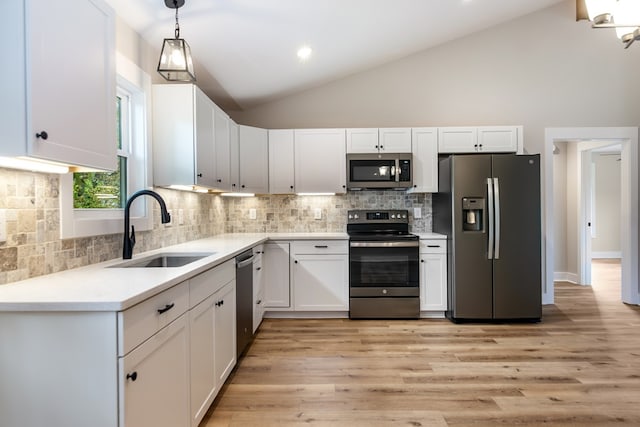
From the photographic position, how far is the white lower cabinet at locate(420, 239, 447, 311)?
→ 142 inches

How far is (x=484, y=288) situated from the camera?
11.3 ft

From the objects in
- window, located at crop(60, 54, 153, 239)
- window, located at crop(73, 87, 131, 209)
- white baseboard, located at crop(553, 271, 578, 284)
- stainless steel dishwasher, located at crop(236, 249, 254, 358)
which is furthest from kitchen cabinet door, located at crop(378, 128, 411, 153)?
white baseboard, located at crop(553, 271, 578, 284)

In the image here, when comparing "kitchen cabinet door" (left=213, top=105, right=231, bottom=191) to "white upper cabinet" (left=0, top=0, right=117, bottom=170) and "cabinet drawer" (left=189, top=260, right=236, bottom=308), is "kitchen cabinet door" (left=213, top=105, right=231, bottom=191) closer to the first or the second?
"cabinet drawer" (left=189, top=260, right=236, bottom=308)

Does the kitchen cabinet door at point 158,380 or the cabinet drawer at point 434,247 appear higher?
the cabinet drawer at point 434,247

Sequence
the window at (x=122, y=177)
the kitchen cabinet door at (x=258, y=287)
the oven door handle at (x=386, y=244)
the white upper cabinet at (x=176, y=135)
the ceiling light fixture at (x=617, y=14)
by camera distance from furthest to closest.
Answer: the oven door handle at (x=386, y=244) < the kitchen cabinet door at (x=258, y=287) < the white upper cabinet at (x=176, y=135) < the ceiling light fixture at (x=617, y=14) < the window at (x=122, y=177)

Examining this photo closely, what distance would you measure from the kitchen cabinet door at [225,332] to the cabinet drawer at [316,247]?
49.7 inches

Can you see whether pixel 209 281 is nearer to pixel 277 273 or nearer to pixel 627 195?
pixel 277 273

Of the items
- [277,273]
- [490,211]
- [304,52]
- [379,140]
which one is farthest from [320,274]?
[304,52]

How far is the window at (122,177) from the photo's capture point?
190 cm

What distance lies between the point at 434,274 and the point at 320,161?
67.7 inches

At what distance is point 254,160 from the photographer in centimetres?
373

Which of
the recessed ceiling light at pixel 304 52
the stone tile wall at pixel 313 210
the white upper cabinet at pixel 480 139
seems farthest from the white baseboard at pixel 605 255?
the recessed ceiling light at pixel 304 52

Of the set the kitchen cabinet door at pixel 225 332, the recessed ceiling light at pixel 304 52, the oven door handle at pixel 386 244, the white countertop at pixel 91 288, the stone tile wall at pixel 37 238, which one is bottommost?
the kitchen cabinet door at pixel 225 332

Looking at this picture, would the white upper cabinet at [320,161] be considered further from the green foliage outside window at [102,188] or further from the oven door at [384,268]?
the green foliage outside window at [102,188]
